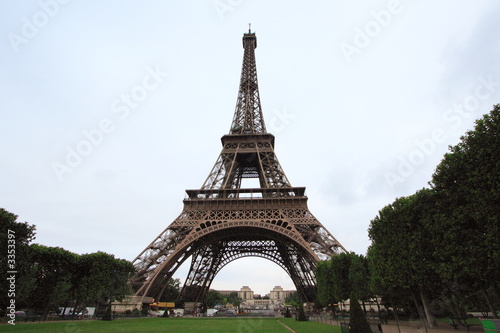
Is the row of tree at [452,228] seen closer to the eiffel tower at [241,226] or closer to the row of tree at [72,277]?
the eiffel tower at [241,226]

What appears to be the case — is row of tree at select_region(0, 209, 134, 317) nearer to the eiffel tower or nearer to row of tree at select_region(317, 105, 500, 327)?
the eiffel tower

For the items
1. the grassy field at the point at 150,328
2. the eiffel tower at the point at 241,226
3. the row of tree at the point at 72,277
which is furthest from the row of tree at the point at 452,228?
the row of tree at the point at 72,277

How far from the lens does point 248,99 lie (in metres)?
56.8

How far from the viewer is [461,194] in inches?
586

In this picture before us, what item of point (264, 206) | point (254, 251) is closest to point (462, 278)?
point (264, 206)

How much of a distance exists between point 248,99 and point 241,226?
28.6 metres

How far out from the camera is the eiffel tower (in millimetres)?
34812

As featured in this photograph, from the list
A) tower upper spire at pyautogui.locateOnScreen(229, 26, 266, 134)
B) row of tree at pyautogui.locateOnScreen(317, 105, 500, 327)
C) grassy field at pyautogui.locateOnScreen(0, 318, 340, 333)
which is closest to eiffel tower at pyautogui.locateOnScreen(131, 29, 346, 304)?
tower upper spire at pyautogui.locateOnScreen(229, 26, 266, 134)

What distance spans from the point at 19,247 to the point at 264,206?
1024 inches

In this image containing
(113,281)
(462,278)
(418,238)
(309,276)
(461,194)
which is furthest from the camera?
(309,276)

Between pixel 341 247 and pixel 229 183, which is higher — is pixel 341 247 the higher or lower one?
the lower one

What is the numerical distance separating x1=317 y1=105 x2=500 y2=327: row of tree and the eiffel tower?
1320 cm

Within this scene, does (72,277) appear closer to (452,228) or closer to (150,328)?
(150,328)

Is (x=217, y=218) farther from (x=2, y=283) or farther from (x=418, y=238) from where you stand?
(x=418, y=238)
